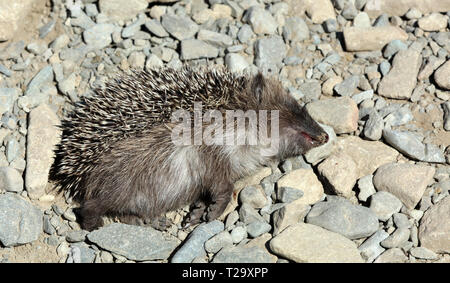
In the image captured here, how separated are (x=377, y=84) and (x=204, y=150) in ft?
8.09

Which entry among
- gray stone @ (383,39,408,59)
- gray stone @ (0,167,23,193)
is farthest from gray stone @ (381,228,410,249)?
gray stone @ (0,167,23,193)

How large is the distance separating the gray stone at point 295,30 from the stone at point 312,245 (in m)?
3.03

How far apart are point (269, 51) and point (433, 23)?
2199mm

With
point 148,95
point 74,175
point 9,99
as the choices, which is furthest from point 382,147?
point 9,99

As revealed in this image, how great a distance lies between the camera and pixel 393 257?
16.4 feet

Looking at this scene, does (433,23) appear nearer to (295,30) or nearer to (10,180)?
(295,30)

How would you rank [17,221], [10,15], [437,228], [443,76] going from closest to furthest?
1. [437,228]
2. [17,221]
3. [443,76]
4. [10,15]

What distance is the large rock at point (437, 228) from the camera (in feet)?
16.5

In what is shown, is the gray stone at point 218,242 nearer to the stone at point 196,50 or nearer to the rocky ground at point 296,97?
the rocky ground at point 296,97

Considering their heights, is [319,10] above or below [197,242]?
above

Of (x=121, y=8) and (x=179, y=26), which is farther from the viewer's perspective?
(x=121, y=8)

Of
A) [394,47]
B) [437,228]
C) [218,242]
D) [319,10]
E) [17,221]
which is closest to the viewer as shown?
[437,228]

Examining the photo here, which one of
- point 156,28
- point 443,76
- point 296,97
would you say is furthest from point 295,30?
point 443,76

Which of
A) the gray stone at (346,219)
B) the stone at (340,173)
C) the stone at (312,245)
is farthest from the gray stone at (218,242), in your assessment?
the stone at (340,173)
